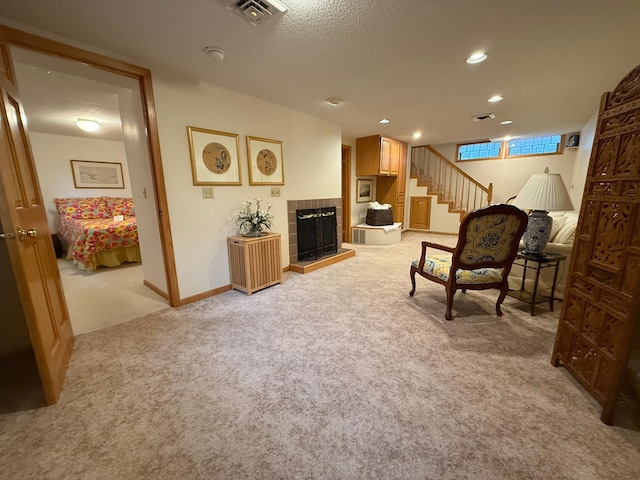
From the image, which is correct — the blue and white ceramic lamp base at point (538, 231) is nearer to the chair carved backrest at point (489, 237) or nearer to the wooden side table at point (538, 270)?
the wooden side table at point (538, 270)

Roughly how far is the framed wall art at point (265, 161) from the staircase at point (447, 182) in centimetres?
478

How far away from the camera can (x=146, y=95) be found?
7.24 ft

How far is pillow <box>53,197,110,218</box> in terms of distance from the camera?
4.59 meters

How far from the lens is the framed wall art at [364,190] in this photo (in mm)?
5598

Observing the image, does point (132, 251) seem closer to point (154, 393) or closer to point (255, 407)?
point (154, 393)

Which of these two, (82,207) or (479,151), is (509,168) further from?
(82,207)

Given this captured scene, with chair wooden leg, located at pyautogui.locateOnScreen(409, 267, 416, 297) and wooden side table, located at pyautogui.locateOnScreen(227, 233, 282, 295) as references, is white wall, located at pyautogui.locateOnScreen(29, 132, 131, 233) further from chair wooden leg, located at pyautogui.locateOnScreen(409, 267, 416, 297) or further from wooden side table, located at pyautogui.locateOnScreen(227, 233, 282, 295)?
chair wooden leg, located at pyautogui.locateOnScreen(409, 267, 416, 297)

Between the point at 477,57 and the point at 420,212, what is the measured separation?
507cm

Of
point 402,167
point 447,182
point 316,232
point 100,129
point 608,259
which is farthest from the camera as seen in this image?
point 447,182

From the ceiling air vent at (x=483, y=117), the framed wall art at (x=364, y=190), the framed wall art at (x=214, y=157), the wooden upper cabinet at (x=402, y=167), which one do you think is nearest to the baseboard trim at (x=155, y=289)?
the framed wall art at (x=214, y=157)

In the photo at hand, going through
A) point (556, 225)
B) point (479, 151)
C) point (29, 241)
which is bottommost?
point (556, 225)

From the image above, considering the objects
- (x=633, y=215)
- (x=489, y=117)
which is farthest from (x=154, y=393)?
(x=489, y=117)

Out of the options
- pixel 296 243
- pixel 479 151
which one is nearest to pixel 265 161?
pixel 296 243

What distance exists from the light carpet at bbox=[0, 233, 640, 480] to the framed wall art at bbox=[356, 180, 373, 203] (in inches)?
148
